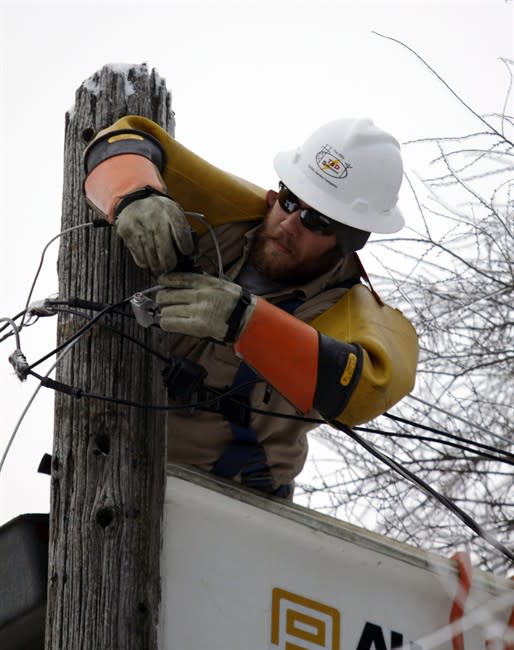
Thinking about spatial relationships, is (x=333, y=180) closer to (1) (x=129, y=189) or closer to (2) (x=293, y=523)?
(1) (x=129, y=189)

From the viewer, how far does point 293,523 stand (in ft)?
12.5

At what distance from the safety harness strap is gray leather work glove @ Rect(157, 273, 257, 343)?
57 cm

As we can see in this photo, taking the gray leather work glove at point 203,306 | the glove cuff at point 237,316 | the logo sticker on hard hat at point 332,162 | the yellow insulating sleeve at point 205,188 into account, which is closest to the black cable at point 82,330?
the gray leather work glove at point 203,306

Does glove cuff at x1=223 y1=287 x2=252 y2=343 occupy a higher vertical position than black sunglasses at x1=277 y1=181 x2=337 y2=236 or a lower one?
lower

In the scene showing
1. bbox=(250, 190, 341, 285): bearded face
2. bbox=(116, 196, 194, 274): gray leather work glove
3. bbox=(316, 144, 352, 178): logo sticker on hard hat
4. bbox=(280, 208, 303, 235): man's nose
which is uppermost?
bbox=(316, 144, 352, 178): logo sticker on hard hat

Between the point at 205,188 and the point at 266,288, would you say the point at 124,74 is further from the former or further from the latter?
the point at 266,288

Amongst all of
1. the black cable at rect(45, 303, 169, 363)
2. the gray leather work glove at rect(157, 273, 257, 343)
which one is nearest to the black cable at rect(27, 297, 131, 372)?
the black cable at rect(45, 303, 169, 363)

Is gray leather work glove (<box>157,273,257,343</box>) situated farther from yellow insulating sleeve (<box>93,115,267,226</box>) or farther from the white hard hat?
the white hard hat

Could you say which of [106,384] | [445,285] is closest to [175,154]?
[106,384]

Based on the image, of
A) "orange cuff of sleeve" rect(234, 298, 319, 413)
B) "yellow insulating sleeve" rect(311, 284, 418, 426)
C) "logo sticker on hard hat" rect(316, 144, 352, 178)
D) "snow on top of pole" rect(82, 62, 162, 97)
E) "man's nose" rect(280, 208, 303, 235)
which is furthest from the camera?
"logo sticker on hard hat" rect(316, 144, 352, 178)

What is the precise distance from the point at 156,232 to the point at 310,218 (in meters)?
1.01

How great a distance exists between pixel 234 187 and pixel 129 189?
764mm

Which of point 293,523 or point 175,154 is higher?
point 175,154

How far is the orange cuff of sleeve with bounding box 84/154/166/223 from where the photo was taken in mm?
3619
